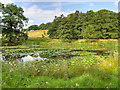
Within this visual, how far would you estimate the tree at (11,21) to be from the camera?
2788 cm

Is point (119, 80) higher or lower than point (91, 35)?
lower

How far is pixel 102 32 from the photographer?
33.2 m

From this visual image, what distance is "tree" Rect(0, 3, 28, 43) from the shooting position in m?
27.9

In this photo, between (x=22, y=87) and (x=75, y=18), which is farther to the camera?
(x=75, y=18)

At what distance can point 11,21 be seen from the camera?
1133 inches

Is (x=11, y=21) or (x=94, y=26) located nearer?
(x=11, y=21)

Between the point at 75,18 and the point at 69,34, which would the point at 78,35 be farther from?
the point at 75,18

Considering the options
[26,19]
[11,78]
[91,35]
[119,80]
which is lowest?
[119,80]

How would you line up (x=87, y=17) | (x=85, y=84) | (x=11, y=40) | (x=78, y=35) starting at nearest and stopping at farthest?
(x=85, y=84) → (x=11, y=40) → (x=78, y=35) → (x=87, y=17)

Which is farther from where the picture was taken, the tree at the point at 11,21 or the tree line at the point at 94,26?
the tree line at the point at 94,26

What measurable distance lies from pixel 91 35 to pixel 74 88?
26.6 m

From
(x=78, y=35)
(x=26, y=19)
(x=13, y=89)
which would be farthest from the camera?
(x=78, y=35)

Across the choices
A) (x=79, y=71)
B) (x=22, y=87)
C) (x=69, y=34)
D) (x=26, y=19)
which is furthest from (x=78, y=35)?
(x=22, y=87)

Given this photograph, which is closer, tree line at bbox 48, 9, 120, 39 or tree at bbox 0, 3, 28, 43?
tree at bbox 0, 3, 28, 43
